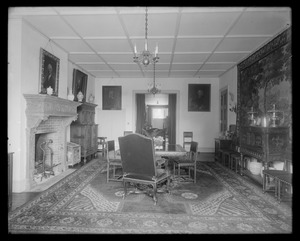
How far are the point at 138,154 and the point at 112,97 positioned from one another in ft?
21.0

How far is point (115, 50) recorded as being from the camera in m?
5.64

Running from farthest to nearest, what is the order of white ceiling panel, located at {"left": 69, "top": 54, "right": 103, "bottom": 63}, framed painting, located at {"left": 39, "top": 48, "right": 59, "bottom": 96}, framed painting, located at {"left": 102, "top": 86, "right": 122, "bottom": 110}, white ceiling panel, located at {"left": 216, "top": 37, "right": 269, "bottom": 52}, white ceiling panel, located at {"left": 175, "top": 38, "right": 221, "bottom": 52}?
framed painting, located at {"left": 102, "top": 86, "right": 122, "bottom": 110} < white ceiling panel, located at {"left": 69, "top": 54, "right": 103, "bottom": 63} < white ceiling panel, located at {"left": 175, "top": 38, "right": 221, "bottom": 52} < white ceiling panel, located at {"left": 216, "top": 37, "right": 269, "bottom": 52} < framed painting, located at {"left": 39, "top": 48, "right": 59, "bottom": 96}

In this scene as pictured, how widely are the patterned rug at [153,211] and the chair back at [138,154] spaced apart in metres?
0.54

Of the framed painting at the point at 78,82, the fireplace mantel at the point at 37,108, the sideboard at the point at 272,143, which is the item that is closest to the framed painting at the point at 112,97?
the framed painting at the point at 78,82

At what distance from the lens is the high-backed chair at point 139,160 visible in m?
3.26

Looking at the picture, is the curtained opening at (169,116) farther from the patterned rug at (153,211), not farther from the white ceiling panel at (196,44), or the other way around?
the patterned rug at (153,211)

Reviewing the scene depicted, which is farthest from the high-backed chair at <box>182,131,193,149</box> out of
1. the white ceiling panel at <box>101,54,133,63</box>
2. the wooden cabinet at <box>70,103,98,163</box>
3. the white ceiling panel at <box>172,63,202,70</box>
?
the white ceiling panel at <box>101,54,133,63</box>

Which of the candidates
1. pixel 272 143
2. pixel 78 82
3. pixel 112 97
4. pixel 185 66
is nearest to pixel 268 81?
pixel 272 143

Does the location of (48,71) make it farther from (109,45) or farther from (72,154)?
(72,154)

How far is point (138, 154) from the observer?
11.0 feet

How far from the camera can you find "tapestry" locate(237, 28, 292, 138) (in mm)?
4109

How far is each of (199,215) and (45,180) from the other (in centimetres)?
352

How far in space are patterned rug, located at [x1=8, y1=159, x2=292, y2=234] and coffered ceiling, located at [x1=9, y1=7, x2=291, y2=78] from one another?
3.24 m

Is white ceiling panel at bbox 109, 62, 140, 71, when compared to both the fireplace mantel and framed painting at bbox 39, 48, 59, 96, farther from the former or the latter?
the fireplace mantel
